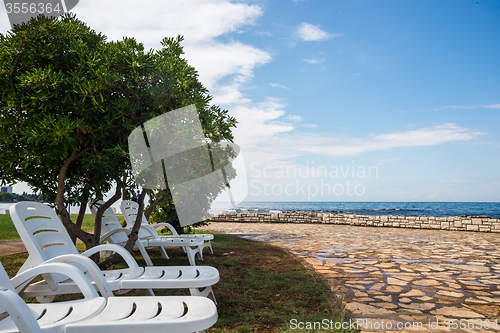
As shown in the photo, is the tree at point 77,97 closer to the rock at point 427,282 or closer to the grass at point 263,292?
the grass at point 263,292

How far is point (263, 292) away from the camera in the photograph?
3.88 meters

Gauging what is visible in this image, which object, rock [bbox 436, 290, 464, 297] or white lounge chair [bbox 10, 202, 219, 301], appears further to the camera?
rock [bbox 436, 290, 464, 297]

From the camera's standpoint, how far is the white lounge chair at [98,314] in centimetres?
141

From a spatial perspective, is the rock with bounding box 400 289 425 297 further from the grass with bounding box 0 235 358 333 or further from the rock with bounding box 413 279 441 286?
the grass with bounding box 0 235 358 333

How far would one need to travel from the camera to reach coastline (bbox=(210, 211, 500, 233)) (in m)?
13.0

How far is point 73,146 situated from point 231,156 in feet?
10.1

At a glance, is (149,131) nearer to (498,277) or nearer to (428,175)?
(498,277)

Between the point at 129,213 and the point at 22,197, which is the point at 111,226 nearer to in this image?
the point at 129,213

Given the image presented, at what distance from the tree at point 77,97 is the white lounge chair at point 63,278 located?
0.97 m

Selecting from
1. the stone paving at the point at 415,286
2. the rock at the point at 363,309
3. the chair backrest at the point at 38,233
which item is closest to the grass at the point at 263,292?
the rock at the point at 363,309

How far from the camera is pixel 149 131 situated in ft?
12.4

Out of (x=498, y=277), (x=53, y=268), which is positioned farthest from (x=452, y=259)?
(x=53, y=268)

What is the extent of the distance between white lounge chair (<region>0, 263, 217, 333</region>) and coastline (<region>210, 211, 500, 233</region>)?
15.2 metres

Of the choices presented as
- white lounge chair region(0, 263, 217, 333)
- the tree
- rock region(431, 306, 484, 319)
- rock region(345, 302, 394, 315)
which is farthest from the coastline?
white lounge chair region(0, 263, 217, 333)
